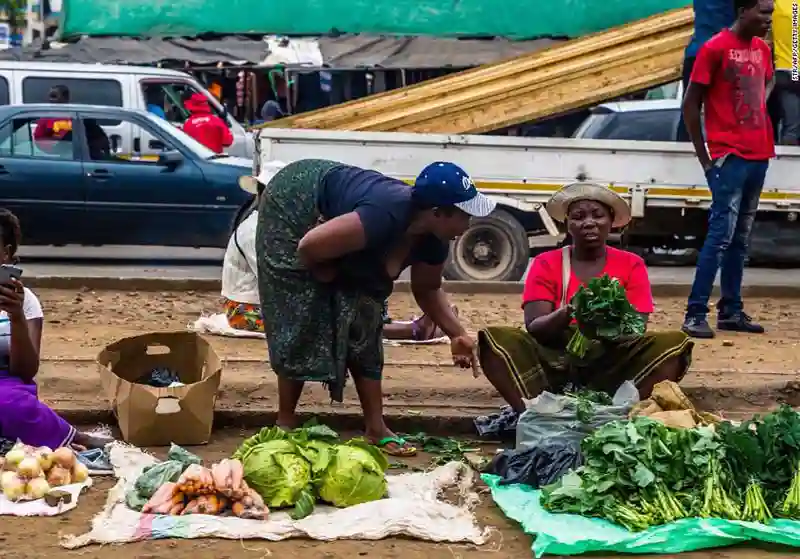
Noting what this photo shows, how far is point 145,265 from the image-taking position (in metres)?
12.8

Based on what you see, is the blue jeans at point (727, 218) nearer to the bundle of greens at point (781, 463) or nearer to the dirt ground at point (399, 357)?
the dirt ground at point (399, 357)

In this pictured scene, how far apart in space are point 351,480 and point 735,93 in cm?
397

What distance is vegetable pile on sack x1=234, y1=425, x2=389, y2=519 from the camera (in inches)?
185

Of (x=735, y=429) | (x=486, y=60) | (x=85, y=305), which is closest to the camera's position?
(x=735, y=429)

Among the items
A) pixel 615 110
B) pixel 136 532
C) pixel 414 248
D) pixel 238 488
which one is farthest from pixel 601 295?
pixel 615 110

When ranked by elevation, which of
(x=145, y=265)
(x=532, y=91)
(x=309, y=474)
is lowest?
(x=145, y=265)

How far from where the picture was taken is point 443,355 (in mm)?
7633

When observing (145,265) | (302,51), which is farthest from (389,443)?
(302,51)

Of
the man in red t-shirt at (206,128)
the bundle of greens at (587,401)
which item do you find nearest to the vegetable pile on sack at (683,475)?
the bundle of greens at (587,401)

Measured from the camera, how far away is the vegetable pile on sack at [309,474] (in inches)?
185

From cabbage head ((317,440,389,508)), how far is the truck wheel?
19.7 feet

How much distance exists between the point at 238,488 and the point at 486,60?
45.4ft

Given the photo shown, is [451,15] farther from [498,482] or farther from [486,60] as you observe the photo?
[498,482]

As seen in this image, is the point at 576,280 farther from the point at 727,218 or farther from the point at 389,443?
the point at 727,218
